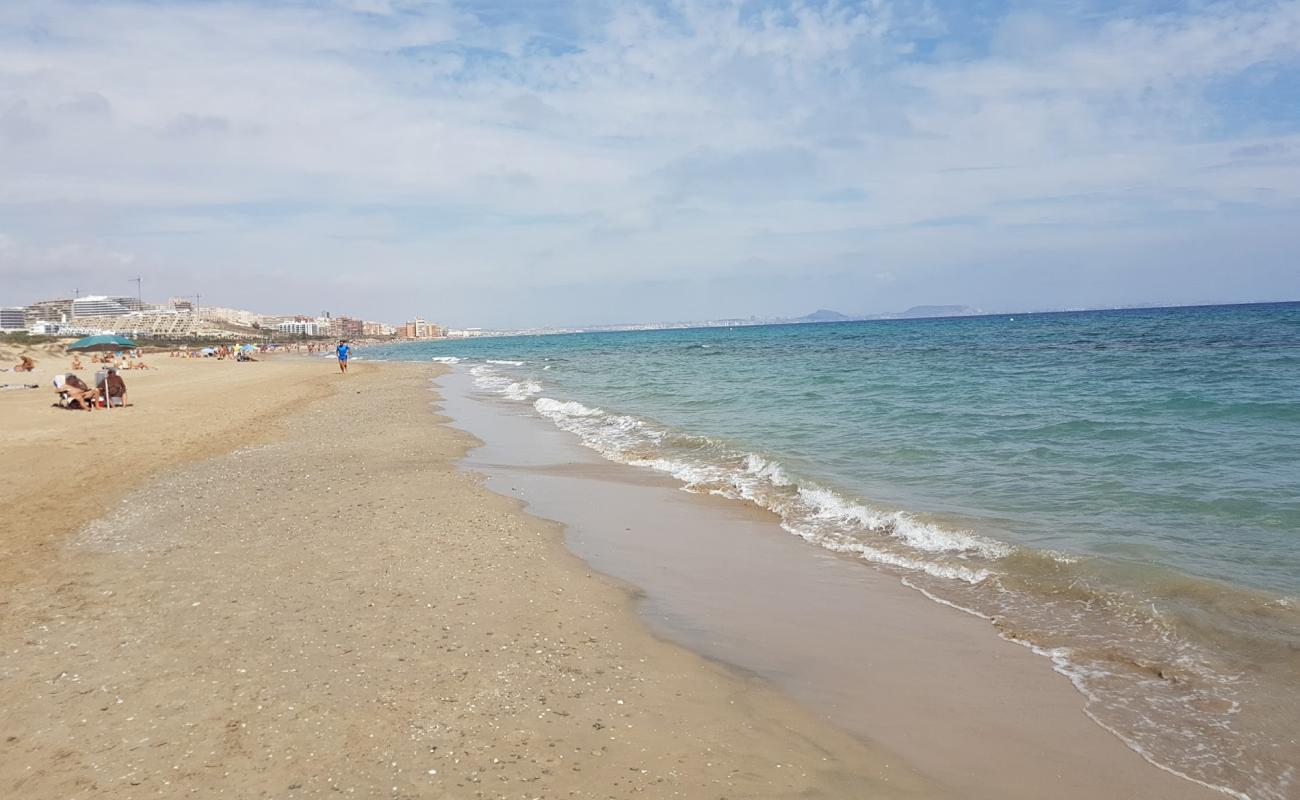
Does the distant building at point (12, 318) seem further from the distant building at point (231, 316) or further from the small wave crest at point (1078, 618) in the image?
the small wave crest at point (1078, 618)

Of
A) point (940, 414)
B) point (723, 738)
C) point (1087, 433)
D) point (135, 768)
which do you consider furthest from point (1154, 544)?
point (940, 414)

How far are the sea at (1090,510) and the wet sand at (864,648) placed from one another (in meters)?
0.25

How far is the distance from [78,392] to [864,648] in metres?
21.2

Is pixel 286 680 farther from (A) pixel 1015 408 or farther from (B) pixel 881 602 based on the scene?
(A) pixel 1015 408

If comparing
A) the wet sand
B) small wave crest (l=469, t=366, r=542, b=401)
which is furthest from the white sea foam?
small wave crest (l=469, t=366, r=542, b=401)

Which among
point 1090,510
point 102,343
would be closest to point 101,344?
point 102,343

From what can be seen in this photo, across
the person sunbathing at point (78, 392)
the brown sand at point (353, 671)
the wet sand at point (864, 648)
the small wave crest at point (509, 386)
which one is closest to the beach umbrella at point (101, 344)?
the person sunbathing at point (78, 392)

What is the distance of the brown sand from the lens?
358 centimetres

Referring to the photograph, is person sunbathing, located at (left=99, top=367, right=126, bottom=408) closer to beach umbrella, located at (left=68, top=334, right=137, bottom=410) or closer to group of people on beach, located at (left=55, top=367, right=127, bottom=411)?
group of people on beach, located at (left=55, top=367, right=127, bottom=411)

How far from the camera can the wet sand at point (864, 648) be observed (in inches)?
150

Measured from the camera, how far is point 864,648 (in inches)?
208

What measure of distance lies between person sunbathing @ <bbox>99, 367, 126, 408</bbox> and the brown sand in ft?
40.9

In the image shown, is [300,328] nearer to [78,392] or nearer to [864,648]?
[78,392]

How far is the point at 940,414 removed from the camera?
16.5 metres
